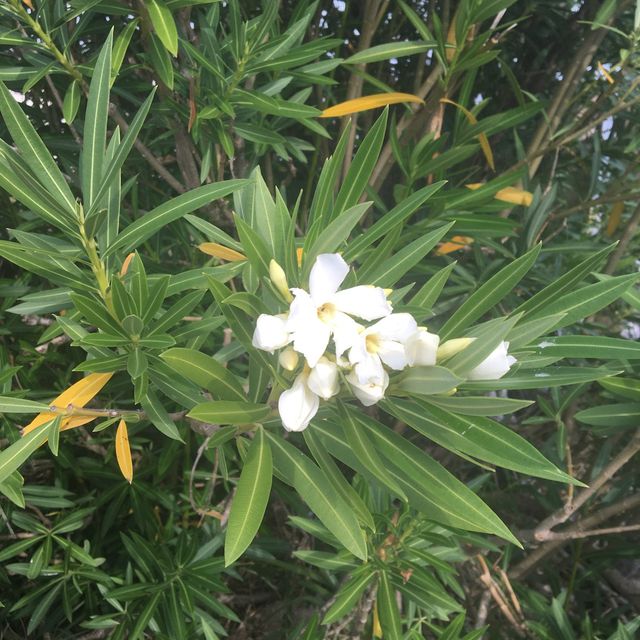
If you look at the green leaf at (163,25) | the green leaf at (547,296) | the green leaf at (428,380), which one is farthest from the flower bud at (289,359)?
the green leaf at (163,25)

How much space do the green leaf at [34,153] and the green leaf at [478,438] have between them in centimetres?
45

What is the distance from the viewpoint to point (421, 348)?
0.61 meters

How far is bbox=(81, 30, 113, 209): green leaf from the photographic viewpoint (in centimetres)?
79

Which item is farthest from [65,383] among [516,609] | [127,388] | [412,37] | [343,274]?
[412,37]

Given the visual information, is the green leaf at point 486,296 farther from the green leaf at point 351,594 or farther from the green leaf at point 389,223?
the green leaf at point 351,594

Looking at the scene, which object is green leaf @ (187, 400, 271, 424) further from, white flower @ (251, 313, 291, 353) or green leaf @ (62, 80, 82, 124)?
green leaf @ (62, 80, 82, 124)

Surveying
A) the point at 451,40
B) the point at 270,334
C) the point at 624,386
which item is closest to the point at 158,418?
the point at 270,334

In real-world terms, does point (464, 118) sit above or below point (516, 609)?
above

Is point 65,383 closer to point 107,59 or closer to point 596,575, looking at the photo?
point 107,59

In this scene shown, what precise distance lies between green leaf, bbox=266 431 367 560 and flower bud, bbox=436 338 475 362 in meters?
0.19

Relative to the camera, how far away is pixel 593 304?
78 cm

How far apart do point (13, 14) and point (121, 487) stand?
1037 millimetres

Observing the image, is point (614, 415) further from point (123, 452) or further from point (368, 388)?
point (123, 452)

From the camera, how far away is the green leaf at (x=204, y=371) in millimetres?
641
